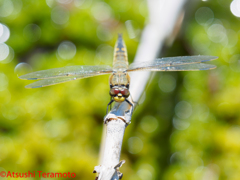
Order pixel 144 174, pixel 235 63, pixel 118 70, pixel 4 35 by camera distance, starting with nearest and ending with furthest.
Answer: pixel 144 174 < pixel 118 70 < pixel 235 63 < pixel 4 35

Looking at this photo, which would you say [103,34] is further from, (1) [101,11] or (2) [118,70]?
(2) [118,70]

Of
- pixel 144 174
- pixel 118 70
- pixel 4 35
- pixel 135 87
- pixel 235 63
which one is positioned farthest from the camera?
pixel 4 35

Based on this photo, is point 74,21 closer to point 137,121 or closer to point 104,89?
point 104,89

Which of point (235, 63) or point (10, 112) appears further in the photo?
point (235, 63)

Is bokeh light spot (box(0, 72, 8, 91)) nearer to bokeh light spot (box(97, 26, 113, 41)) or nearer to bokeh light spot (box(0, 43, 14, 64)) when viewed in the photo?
bokeh light spot (box(0, 43, 14, 64))

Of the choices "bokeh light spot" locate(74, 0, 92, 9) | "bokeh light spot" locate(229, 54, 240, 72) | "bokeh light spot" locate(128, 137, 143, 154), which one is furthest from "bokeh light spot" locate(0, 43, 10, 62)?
"bokeh light spot" locate(229, 54, 240, 72)

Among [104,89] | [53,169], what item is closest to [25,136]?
[53,169]

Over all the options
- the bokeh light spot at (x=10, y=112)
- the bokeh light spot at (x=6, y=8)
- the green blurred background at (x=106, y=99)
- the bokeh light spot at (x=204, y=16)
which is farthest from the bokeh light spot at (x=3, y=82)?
the bokeh light spot at (x=204, y=16)

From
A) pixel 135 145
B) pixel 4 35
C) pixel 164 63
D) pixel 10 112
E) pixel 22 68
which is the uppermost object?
pixel 4 35

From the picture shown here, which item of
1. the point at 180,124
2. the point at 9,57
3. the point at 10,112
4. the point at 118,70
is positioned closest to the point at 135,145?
the point at 180,124
